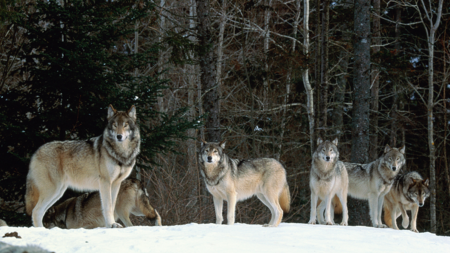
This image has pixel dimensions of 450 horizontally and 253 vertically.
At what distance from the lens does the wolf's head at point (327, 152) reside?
9.05 meters

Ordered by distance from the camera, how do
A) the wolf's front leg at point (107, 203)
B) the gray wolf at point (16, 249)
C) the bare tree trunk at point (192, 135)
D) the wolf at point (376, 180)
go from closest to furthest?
the gray wolf at point (16, 249) < the wolf's front leg at point (107, 203) < the wolf at point (376, 180) < the bare tree trunk at point (192, 135)

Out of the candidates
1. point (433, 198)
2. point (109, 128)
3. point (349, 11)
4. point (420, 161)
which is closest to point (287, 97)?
point (349, 11)

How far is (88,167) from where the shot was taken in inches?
287

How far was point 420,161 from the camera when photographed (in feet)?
77.3

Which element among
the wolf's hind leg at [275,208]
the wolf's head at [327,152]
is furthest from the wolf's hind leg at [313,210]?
the wolf's hind leg at [275,208]

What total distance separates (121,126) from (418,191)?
6.66 m

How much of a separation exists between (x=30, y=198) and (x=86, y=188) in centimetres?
86

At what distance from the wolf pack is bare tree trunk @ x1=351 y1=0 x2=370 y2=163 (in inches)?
79.0

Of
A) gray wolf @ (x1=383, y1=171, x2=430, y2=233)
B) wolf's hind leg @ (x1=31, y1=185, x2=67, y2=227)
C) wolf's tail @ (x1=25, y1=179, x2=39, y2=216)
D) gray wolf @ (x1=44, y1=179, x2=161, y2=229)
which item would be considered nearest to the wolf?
gray wolf @ (x1=383, y1=171, x2=430, y2=233)

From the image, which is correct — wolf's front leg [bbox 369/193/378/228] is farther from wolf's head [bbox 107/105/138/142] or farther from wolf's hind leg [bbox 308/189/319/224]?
wolf's head [bbox 107/105/138/142]

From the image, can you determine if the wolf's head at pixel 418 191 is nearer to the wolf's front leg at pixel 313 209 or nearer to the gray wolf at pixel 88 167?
the wolf's front leg at pixel 313 209

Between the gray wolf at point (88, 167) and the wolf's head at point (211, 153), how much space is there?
1.22 meters

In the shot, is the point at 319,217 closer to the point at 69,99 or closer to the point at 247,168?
the point at 247,168

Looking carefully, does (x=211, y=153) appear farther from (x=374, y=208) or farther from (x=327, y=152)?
(x=374, y=208)
